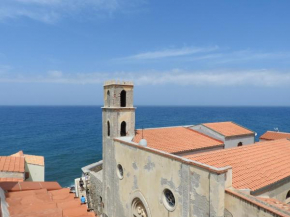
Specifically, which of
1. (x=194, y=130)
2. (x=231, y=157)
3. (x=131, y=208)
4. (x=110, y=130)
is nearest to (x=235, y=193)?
(x=231, y=157)

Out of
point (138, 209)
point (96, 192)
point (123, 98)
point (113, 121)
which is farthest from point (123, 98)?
point (96, 192)

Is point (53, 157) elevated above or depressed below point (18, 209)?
below

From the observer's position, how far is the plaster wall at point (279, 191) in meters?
Result: 12.4

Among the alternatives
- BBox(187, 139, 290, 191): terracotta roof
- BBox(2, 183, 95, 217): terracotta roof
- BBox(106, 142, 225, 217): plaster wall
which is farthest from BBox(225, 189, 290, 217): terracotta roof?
BBox(2, 183, 95, 217): terracotta roof

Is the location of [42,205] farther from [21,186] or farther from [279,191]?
[279,191]

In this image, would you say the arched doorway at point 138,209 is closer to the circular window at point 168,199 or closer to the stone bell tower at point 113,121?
the circular window at point 168,199

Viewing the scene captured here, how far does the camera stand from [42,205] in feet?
22.3

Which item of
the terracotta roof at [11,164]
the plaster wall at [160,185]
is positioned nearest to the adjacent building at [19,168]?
the terracotta roof at [11,164]

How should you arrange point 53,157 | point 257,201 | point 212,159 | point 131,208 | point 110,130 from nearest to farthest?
point 257,201
point 212,159
point 131,208
point 110,130
point 53,157

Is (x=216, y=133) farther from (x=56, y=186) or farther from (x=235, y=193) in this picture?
(x=56, y=186)

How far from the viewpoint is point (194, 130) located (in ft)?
80.0

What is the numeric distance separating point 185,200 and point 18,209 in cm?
840

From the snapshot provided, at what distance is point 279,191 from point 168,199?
22.7 ft

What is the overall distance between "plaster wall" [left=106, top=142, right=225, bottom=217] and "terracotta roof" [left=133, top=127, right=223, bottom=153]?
9.30ft
